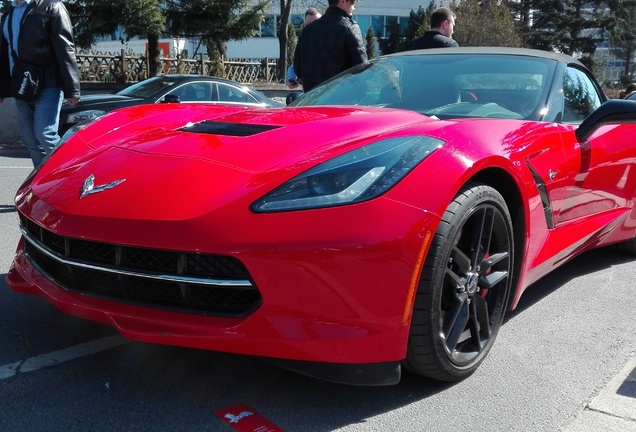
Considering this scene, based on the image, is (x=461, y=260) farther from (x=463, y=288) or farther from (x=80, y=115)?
(x=80, y=115)

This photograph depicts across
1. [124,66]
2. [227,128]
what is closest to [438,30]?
[227,128]

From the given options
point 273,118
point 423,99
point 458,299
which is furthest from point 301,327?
point 423,99

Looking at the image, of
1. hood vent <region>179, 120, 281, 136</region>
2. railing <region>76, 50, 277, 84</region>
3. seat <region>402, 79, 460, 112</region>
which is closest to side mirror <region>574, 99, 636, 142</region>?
seat <region>402, 79, 460, 112</region>

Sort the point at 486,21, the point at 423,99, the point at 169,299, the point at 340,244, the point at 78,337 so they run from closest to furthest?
the point at 340,244
the point at 169,299
the point at 78,337
the point at 423,99
the point at 486,21

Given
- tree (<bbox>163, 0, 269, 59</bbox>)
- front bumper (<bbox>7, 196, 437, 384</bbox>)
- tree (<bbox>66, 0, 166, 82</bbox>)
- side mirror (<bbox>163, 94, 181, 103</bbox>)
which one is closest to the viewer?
front bumper (<bbox>7, 196, 437, 384</bbox>)

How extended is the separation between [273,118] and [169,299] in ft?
3.49

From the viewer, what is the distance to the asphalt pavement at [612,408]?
2330 millimetres

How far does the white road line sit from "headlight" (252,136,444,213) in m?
1.07

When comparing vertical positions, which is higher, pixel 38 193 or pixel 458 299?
pixel 38 193

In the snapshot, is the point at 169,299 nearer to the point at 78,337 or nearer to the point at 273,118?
the point at 78,337

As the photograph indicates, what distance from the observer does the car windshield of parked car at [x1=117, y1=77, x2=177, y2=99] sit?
9.55 meters

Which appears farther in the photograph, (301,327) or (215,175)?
(215,175)

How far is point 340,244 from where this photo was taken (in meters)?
2.12

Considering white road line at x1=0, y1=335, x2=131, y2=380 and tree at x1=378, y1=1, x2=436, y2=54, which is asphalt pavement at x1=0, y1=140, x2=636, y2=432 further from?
tree at x1=378, y1=1, x2=436, y2=54
